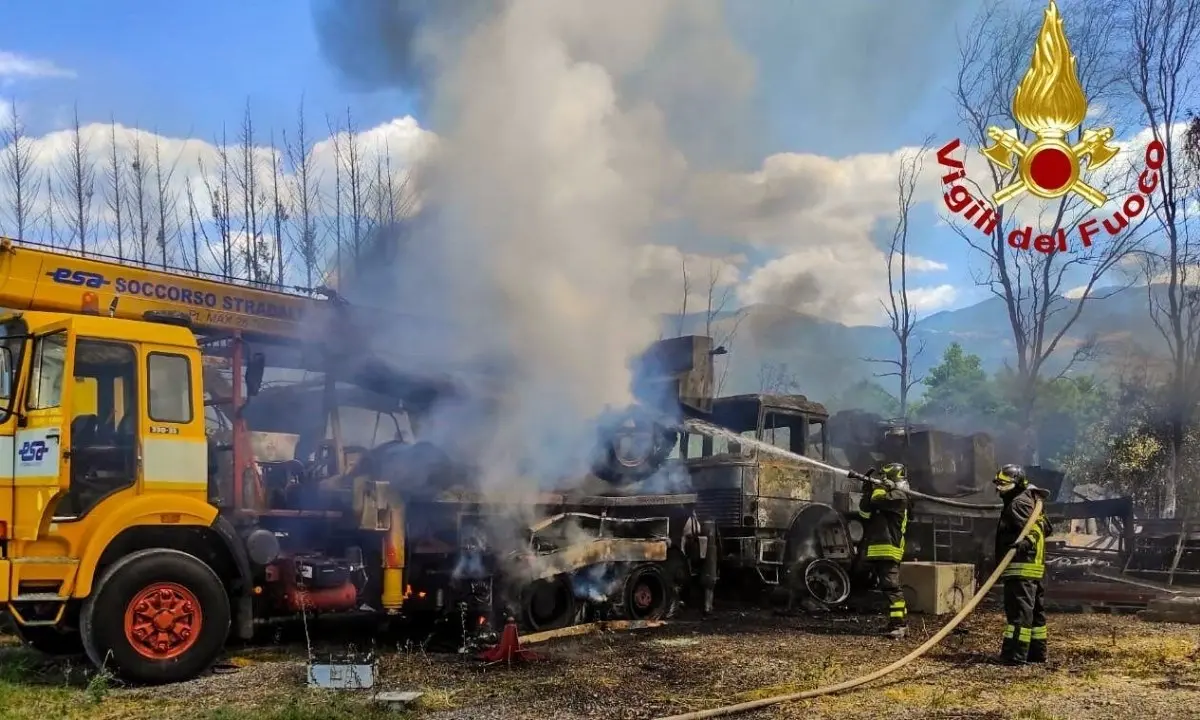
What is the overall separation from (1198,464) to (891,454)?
14.5m

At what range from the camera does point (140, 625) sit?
749cm

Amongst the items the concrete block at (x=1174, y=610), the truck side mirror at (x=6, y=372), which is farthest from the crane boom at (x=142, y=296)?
the concrete block at (x=1174, y=610)

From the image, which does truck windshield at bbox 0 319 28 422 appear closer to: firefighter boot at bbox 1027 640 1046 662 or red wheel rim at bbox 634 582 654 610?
red wheel rim at bbox 634 582 654 610

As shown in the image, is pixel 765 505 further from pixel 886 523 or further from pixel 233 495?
pixel 233 495

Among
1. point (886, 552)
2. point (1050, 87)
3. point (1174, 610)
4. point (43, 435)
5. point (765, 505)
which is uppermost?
point (1050, 87)

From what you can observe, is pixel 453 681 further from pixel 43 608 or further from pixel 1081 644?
pixel 1081 644

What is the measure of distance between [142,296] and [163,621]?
112 inches

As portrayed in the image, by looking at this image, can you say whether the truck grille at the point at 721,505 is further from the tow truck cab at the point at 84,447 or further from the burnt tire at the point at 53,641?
the burnt tire at the point at 53,641

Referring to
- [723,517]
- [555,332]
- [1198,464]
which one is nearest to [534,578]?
[555,332]

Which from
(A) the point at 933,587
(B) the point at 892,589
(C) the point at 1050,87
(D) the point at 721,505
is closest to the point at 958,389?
(C) the point at 1050,87

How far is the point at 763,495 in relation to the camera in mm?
12508

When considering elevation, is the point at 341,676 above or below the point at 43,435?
below

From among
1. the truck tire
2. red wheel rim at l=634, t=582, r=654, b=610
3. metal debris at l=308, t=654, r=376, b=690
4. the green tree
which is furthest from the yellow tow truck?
the green tree

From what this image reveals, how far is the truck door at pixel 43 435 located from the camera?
7312mm
